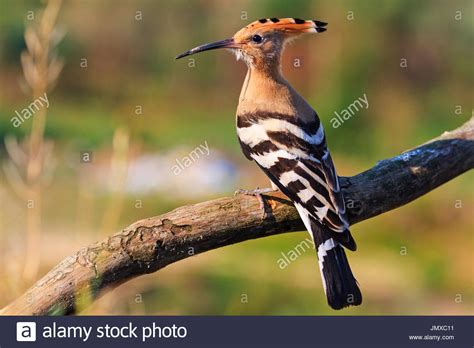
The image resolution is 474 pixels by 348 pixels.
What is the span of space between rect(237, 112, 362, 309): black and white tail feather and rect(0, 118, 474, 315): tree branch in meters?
0.05

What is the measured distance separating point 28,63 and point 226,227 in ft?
1.90

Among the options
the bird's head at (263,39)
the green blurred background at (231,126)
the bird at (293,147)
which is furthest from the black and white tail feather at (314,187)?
the green blurred background at (231,126)

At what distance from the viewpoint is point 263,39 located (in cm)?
270

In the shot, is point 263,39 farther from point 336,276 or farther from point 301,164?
point 336,276

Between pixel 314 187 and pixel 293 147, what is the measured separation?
16cm

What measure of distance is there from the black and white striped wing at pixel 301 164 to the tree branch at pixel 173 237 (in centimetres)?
5

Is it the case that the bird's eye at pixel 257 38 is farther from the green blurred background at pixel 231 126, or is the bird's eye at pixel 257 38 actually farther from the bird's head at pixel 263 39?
the green blurred background at pixel 231 126

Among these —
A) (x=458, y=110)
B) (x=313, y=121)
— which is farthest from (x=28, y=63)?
(x=458, y=110)

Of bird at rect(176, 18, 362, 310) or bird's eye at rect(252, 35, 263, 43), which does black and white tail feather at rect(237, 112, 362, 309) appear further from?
bird's eye at rect(252, 35, 263, 43)

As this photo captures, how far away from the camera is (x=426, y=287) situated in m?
4.29

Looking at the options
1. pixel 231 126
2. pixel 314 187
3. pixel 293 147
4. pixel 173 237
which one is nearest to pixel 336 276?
pixel 314 187

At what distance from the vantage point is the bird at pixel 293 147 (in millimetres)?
2266

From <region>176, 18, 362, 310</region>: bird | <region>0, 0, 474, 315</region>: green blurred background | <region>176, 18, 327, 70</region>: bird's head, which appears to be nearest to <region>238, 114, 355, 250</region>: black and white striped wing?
<region>176, 18, 362, 310</region>: bird

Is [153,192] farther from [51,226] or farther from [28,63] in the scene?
[28,63]
